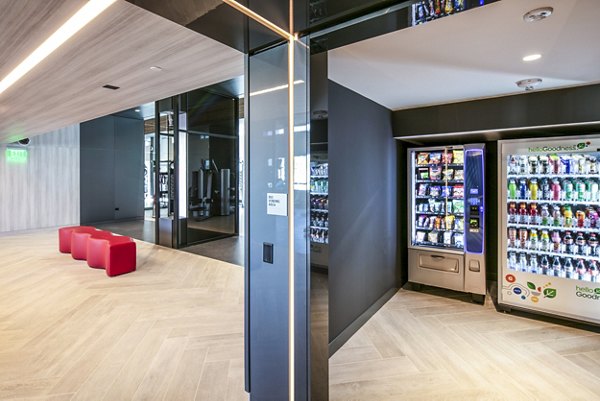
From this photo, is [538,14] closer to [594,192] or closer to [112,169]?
[594,192]

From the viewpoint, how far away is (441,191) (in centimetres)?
433

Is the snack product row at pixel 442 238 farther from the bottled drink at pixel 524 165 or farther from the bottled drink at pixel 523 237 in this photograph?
the bottled drink at pixel 524 165

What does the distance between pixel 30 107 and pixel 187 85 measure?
277cm

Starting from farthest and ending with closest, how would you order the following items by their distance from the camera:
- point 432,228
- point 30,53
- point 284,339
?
point 432,228 < point 30,53 < point 284,339

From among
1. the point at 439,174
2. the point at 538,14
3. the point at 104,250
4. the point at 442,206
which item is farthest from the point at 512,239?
the point at 104,250

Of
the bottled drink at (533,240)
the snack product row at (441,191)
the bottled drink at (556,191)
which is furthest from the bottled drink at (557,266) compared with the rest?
the snack product row at (441,191)

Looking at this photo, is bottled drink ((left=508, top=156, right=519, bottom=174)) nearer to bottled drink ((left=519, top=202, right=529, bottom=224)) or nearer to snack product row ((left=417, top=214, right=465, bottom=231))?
bottled drink ((left=519, top=202, right=529, bottom=224))

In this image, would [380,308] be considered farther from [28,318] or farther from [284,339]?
[28,318]

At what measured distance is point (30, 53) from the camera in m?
2.56

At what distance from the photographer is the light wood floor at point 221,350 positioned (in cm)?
239

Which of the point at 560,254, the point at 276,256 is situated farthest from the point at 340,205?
the point at 560,254

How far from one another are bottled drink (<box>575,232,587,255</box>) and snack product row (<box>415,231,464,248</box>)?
3.72ft

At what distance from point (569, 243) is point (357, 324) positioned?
2487mm

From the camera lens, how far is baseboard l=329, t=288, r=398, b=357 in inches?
114
